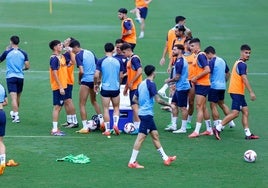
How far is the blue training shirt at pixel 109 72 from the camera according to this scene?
20328mm

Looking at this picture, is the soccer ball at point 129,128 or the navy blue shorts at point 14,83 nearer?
the soccer ball at point 129,128

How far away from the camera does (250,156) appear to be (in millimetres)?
17750

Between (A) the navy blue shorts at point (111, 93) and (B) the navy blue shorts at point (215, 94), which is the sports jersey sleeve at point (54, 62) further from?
(B) the navy blue shorts at point (215, 94)

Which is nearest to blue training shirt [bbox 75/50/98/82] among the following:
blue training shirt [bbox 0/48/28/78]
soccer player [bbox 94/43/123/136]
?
soccer player [bbox 94/43/123/136]

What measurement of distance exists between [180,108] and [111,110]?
1.71 metres

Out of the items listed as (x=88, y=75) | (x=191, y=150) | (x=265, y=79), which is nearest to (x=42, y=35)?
(x=265, y=79)

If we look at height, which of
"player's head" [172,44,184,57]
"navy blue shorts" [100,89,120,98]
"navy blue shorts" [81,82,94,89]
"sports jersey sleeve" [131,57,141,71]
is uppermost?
"player's head" [172,44,184,57]

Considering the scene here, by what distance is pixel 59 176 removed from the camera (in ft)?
54.3

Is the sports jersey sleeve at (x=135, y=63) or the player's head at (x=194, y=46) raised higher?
the player's head at (x=194, y=46)

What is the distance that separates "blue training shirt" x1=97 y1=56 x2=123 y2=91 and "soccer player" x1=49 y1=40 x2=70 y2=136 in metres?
0.93

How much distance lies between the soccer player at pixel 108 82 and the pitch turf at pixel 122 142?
1.81ft

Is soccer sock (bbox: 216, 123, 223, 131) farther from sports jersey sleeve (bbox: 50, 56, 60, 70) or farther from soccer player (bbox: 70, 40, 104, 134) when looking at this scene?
sports jersey sleeve (bbox: 50, 56, 60, 70)

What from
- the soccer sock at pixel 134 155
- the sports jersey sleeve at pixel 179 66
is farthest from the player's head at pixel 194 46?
the soccer sock at pixel 134 155

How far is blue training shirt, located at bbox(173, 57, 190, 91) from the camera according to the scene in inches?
810
